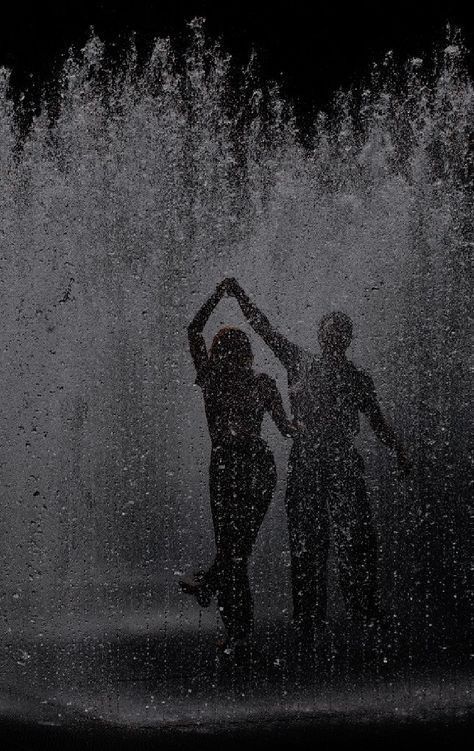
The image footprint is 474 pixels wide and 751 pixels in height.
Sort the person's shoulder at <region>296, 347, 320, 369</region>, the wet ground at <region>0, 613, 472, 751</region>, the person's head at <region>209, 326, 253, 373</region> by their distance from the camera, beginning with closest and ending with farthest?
the wet ground at <region>0, 613, 472, 751</region>, the person's head at <region>209, 326, 253, 373</region>, the person's shoulder at <region>296, 347, 320, 369</region>

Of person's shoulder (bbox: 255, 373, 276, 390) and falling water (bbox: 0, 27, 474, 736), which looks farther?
falling water (bbox: 0, 27, 474, 736)

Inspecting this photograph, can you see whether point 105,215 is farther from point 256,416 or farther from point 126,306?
point 256,416

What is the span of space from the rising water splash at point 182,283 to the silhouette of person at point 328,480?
1.22 meters

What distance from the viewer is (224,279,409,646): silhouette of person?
19.6ft

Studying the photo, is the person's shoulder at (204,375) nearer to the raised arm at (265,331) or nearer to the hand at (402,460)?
the raised arm at (265,331)

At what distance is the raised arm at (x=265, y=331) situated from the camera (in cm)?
586

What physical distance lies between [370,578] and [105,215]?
3.91 m

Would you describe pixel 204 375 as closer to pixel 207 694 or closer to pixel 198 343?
pixel 198 343

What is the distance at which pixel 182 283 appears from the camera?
954 centimetres

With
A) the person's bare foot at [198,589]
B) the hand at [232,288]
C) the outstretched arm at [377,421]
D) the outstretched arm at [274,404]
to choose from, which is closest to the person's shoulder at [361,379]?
the outstretched arm at [377,421]

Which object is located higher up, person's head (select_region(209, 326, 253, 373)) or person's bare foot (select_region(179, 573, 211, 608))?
person's head (select_region(209, 326, 253, 373))

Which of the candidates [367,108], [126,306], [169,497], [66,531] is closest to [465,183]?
[367,108]

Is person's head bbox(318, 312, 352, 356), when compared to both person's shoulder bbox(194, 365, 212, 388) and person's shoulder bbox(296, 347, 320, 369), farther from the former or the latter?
person's shoulder bbox(194, 365, 212, 388)

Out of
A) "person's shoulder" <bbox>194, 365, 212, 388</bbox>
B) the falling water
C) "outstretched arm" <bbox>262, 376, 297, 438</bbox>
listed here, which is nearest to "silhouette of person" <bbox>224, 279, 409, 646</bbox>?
"outstretched arm" <bbox>262, 376, 297, 438</bbox>
